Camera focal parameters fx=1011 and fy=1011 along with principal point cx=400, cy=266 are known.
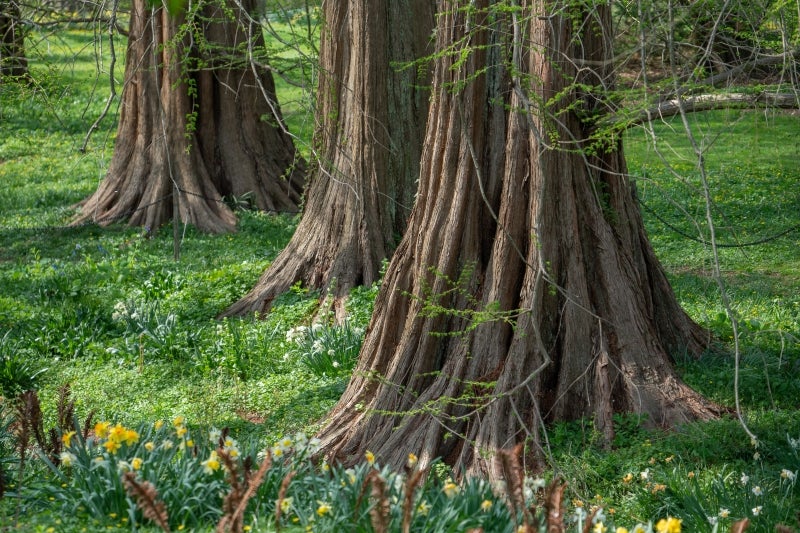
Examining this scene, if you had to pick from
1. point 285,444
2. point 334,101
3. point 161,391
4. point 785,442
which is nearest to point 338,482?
point 285,444

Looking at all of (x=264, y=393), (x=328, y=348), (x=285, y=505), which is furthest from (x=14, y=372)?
(x=285, y=505)

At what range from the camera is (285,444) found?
4.46 m

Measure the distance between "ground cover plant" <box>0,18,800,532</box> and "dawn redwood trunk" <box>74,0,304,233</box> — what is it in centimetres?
46

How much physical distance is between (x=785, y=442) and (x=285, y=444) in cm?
283

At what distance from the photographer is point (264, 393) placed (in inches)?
286

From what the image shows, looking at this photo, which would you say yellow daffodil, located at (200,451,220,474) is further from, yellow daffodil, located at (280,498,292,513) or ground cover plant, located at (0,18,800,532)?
yellow daffodil, located at (280,498,292,513)

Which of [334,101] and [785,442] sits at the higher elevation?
[334,101]

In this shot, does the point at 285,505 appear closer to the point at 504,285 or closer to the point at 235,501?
the point at 235,501

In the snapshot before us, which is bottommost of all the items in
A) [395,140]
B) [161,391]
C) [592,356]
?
[161,391]

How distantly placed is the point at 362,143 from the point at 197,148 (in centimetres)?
482

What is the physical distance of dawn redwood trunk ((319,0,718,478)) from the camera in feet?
18.9

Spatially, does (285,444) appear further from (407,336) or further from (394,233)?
(394,233)

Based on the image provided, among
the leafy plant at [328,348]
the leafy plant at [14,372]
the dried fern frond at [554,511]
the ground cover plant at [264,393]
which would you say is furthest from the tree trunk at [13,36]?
Answer: the dried fern frond at [554,511]

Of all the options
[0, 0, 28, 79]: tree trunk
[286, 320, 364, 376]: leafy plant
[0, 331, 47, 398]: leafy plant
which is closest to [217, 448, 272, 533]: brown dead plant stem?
[286, 320, 364, 376]: leafy plant
